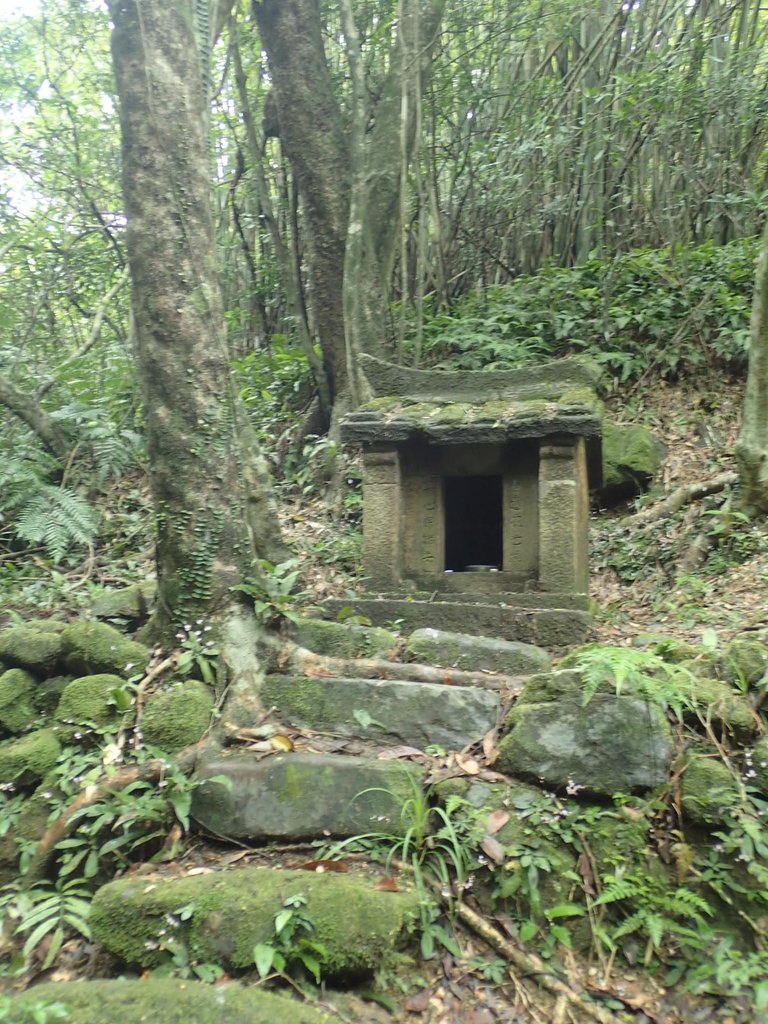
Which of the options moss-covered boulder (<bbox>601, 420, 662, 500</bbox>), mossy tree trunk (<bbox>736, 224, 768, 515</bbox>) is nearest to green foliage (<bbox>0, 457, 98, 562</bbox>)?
moss-covered boulder (<bbox>601, 420, 662, 500</bbox>)

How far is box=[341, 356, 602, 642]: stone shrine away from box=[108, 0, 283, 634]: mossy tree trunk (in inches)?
58.9

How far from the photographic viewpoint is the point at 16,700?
14.3ft

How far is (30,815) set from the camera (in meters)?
3.65

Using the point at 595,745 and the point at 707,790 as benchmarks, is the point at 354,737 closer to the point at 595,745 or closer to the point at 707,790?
the point at 595,745

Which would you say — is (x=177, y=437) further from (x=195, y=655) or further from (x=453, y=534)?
(x=453, y=534)

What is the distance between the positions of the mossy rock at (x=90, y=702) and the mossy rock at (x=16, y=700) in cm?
31

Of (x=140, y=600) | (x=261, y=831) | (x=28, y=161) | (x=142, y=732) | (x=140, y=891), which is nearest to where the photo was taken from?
(x=140, y=891)

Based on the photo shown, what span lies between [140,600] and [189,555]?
109 centimetres

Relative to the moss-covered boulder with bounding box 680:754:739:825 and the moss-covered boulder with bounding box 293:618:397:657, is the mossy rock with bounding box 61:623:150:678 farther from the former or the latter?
the moss-covered boulder with bounding box 680:754:739:825

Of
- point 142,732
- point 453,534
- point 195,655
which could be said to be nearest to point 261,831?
point 142,732

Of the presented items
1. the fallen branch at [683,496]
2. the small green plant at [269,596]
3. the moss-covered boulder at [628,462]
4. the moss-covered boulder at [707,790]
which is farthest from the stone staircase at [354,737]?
the moss-covered boulder at [628,462]

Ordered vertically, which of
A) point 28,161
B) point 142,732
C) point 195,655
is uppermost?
point 28,161

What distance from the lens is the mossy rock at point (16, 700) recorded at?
4277 mm

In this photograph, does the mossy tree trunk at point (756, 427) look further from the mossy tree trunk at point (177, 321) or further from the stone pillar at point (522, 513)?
the mossy tree trunk at point (177, 321)
